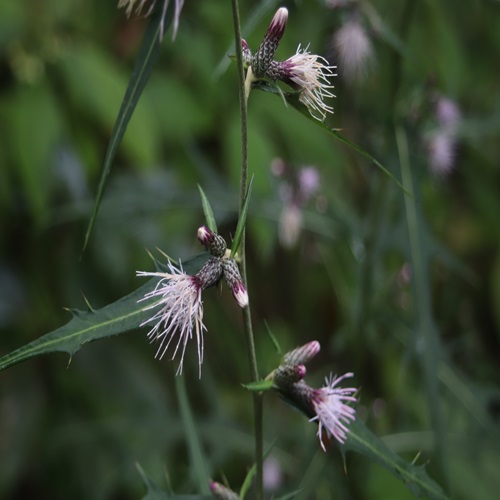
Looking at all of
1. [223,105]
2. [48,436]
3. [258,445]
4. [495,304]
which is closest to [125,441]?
[48,436]

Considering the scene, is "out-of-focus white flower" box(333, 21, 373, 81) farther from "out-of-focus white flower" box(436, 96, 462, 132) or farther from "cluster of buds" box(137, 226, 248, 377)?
"cluster of buds" box(137, 226, 248, 377)

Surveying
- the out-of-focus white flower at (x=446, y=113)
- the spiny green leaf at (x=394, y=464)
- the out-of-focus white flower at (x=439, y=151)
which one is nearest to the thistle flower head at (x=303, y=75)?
the spiny green leaf at (x=394, y=464)

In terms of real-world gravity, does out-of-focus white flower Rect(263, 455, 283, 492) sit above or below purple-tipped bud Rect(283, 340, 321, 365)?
below

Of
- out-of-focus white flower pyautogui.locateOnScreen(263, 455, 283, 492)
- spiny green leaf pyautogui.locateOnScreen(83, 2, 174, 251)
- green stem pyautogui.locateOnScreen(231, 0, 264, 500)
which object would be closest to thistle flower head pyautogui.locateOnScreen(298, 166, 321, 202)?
out-of-focus white flower pyautogui.locateOnScreen(263, 455, 283, 492)

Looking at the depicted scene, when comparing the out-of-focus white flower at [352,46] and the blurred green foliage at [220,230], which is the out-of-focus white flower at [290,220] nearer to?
the blurred green foliage at [220,230]

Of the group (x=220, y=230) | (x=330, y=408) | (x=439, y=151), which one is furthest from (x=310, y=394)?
(x=220, y=230)

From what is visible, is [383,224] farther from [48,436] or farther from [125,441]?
[48,436]

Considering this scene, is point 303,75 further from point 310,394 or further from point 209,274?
point 310,394
